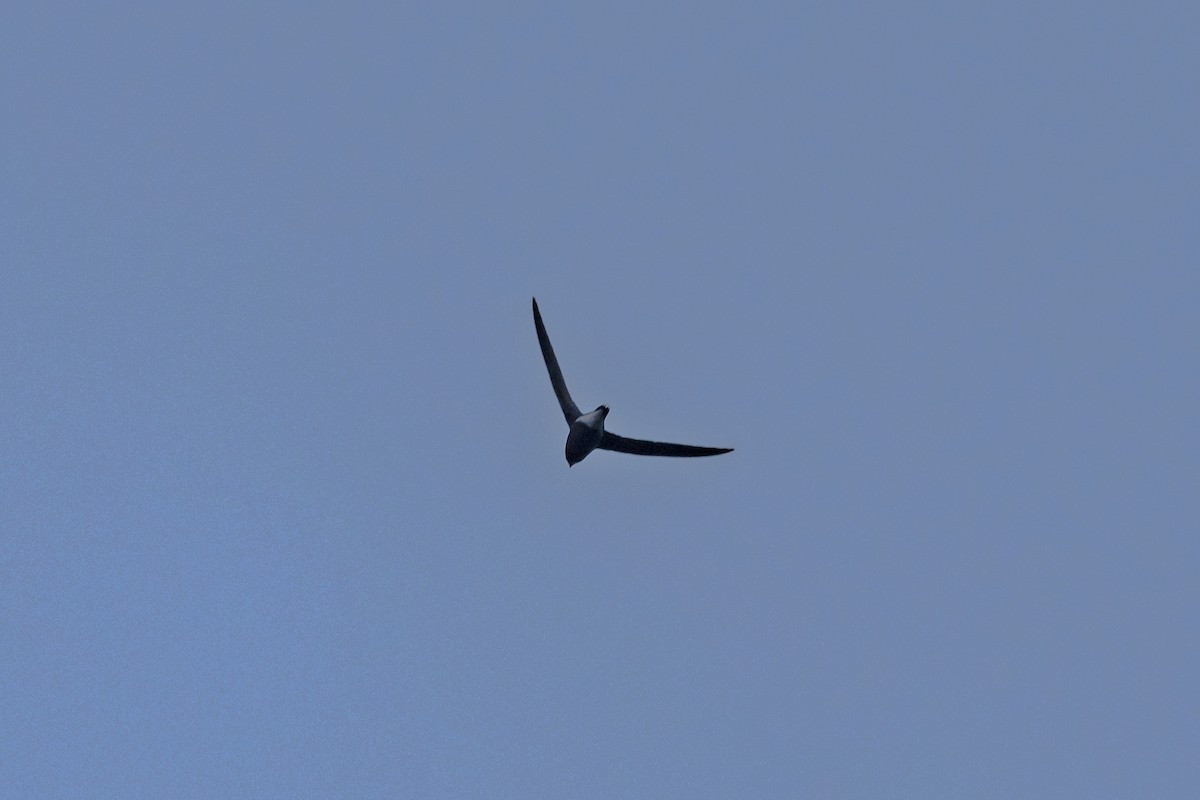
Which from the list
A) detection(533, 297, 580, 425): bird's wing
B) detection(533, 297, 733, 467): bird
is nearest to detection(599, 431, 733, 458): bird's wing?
detection(533, 297, 733, 467): bird

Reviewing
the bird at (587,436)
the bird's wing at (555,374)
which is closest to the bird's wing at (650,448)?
the bird at (587,436)

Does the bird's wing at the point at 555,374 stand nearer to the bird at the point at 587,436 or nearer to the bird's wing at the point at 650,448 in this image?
the bird at the point at 587,436

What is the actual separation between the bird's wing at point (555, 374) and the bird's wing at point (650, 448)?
175cm

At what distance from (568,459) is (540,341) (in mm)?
5448

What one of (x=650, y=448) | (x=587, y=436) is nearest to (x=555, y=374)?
(x=587, y=436)

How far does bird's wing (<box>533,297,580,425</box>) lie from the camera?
2089 inches

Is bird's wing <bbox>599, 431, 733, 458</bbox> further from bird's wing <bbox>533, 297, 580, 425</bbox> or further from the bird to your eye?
bird's wing <bbox>533, 297, 580, 425</bbox>

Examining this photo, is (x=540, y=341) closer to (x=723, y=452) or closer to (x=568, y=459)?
(x=568, y=459)

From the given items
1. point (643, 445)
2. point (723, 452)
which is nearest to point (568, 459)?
point (643, 445)

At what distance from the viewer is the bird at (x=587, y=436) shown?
176ft

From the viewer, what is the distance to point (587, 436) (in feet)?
177

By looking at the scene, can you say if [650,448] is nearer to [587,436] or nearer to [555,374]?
[587,436]

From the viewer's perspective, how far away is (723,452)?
5444 cm

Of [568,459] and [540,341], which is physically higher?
[540,341]
